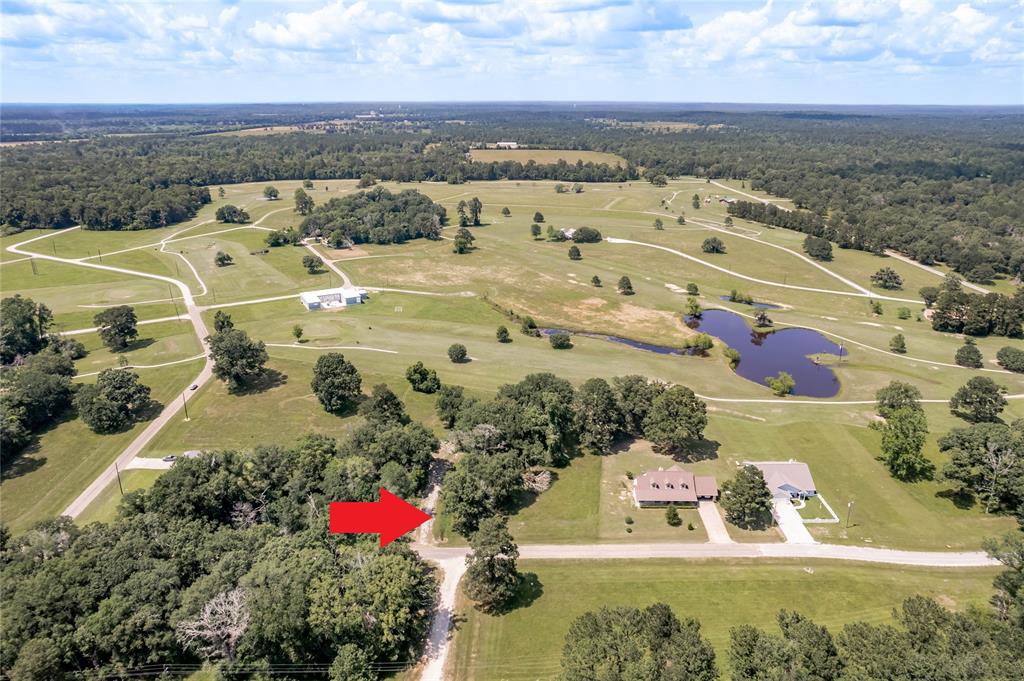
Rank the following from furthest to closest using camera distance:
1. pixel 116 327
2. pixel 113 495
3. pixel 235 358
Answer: pixel 116 327 < pixel 235 358 < pixel 113 495

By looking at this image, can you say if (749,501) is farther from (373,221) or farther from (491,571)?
(373,221)

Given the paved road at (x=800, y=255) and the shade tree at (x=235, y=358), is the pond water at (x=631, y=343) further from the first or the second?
the paved road at (x=800, y=255)

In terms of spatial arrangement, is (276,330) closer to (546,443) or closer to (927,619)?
(546,443)

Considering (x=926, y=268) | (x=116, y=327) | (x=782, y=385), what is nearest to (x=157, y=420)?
(x=116, y=327)

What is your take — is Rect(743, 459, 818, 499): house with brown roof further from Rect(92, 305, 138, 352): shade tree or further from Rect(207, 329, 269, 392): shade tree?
Rect(92, 305, 138, 352): shade tree

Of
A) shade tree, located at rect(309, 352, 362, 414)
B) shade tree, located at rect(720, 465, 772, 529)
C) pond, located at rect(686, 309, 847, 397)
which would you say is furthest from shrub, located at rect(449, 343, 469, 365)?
shade tree, located at rect(720, 465, 772, 529)

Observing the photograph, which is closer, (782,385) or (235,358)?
(235,358)
